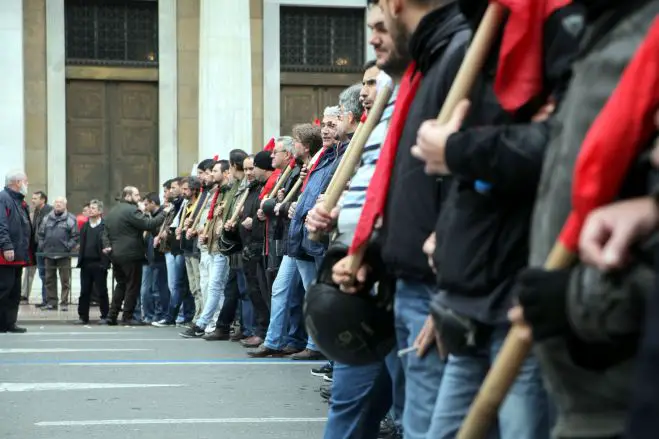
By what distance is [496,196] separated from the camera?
127 inches

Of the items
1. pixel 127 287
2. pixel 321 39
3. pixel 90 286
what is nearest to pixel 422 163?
pixel 127 287

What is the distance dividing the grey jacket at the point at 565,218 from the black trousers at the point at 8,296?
14034 millimetres

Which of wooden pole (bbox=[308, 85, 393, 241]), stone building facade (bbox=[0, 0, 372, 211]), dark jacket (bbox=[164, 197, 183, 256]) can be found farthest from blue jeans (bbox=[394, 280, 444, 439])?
stone building facade (bbox=[0, 0, 372, 211])

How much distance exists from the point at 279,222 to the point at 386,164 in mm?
8110

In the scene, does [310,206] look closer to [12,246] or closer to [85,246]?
[12,246]

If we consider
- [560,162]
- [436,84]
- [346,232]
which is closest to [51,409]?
[346,232]

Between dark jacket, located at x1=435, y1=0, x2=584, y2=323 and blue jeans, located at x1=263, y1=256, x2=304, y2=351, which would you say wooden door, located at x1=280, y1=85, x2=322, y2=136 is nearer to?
blue jeans, located at x1=263, y1=256, x2=304, y2=351

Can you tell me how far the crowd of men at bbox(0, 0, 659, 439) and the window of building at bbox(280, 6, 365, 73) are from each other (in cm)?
2223

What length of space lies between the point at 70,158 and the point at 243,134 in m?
5.44

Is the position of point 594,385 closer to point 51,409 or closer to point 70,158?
point 51,409

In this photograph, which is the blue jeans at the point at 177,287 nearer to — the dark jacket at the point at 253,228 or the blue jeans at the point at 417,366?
the dark jacket at the point at 253,228

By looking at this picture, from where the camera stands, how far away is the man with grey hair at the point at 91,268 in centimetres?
1842

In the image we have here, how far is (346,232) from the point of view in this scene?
453cm

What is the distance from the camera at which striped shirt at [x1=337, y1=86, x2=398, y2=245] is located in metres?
4.51
